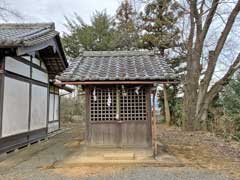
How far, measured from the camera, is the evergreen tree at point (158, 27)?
59.1 feet

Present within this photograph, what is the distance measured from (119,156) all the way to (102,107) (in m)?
1.45

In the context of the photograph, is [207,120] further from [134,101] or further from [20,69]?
[20,69]

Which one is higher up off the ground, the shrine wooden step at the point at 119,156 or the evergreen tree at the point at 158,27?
the evergreen tree at the point at 158,27

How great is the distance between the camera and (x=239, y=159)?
6.77 metres

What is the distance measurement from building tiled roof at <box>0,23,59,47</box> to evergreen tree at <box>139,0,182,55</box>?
9.80m

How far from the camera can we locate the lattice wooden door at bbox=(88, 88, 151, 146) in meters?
7.30

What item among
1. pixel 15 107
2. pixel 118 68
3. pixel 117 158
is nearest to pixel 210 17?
pixel 118 68

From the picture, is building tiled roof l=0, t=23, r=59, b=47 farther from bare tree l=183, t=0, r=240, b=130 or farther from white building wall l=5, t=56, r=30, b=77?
bare tree l=183, t=0, r=240, b=130

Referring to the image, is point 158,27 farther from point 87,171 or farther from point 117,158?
point 87,171

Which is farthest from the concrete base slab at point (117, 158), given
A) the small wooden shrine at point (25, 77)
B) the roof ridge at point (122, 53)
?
the roof ridge at point (122, 53)

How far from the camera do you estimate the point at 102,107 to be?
738 centimetres

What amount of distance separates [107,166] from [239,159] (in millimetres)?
3380

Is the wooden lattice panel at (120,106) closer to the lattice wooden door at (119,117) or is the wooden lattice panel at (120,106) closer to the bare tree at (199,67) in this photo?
the lattice wooden door at (119,117)

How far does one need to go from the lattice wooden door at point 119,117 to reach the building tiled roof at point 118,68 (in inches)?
21.0
